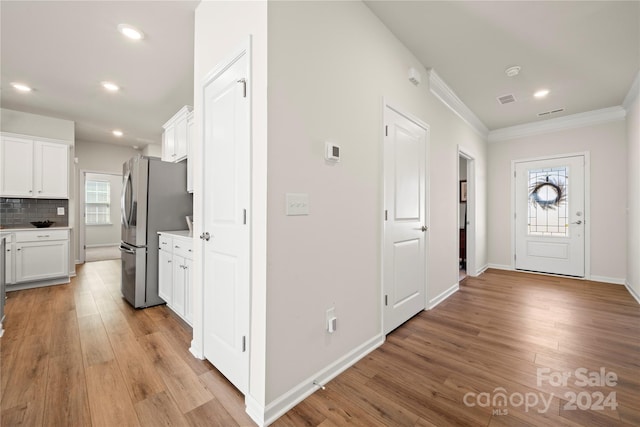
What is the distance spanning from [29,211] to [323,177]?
563cm

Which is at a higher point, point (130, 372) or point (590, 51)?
point (590, 51)

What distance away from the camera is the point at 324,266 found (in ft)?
5.62

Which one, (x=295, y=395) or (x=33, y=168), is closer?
(x=295, y=395)

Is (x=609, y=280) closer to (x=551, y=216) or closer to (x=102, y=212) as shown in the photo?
(x=551, y=216)

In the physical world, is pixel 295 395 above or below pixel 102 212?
below

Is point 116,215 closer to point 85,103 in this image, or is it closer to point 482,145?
point 85,103

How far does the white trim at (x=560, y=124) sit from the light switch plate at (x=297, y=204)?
535cm

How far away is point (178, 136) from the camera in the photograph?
11.6ft

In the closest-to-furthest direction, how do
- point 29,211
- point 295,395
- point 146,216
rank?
point 295,395 < point 146,216 < point 29,211

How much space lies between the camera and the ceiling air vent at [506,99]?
3672mm

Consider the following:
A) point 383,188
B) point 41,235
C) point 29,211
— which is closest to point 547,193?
point 383,188

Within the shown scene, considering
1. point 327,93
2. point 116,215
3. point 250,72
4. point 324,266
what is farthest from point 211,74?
point 116,215

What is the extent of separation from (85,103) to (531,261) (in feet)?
26.4

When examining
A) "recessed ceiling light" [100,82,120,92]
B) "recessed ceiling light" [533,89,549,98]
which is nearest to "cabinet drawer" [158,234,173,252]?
"recessed ceiling light" [100,82,120,92]
